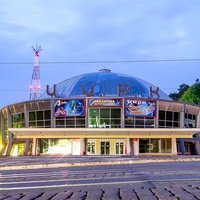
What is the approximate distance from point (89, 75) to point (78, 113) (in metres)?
16.7

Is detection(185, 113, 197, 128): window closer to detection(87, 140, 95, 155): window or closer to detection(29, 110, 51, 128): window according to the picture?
detection(87, 140, 95, 155): window

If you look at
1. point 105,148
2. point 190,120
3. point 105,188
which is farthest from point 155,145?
point 105,188

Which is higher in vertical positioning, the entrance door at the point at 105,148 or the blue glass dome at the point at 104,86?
the blue glass dome at the point at 104,86

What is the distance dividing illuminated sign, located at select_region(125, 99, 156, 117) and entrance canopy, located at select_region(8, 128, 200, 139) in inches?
109

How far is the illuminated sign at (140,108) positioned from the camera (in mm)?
70938

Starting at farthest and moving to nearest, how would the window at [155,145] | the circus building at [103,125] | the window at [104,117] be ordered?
1. the window at [155,145]
2. the window at [104,117]
3. the circus building at [103,125]

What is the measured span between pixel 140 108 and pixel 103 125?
5850mm

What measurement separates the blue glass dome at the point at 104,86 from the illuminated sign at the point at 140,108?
4322 mm

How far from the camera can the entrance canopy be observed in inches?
2726

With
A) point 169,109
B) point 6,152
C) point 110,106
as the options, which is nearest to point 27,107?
point 6,152

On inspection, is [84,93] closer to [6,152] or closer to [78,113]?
[78,113]

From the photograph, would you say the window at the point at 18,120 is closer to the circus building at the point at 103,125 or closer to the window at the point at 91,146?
the circus building at the point at 103,125

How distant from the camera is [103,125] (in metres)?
71.7

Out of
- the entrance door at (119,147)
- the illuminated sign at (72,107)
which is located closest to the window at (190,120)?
the entrance door at (119,147)
